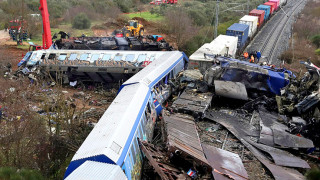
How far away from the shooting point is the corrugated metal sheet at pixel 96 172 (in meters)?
7.25

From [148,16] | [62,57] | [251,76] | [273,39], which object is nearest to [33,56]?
[62,57]

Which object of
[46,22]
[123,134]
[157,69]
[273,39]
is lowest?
[273,39]

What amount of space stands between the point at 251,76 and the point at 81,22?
29267mm

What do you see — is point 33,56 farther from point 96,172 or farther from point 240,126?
point 96,172

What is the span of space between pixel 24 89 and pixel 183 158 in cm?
1167

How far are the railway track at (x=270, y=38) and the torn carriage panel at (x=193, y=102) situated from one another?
11474mm

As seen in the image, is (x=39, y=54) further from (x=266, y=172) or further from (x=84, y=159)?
(x=266, y=172)

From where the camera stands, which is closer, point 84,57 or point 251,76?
point 251,76

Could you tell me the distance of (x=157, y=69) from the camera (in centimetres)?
1712

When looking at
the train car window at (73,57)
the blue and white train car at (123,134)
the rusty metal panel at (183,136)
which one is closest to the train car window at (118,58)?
the train car window at (73,57)

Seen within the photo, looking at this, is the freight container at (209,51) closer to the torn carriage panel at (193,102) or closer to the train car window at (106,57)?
the torn carriage panel at (193,102)

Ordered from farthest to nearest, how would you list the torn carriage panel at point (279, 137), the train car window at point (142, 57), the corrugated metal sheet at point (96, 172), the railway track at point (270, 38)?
the railway track at point (270, 38), the train car window at point (142, 57), the torn carriage panel at point (279, 137), the corrugated metal sheet at point (96, 172)

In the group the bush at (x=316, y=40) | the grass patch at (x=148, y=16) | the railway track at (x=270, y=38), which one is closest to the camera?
the railway track at (x=270, y=38)

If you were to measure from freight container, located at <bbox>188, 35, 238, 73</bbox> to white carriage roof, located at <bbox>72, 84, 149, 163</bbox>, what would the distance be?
7811 mm
